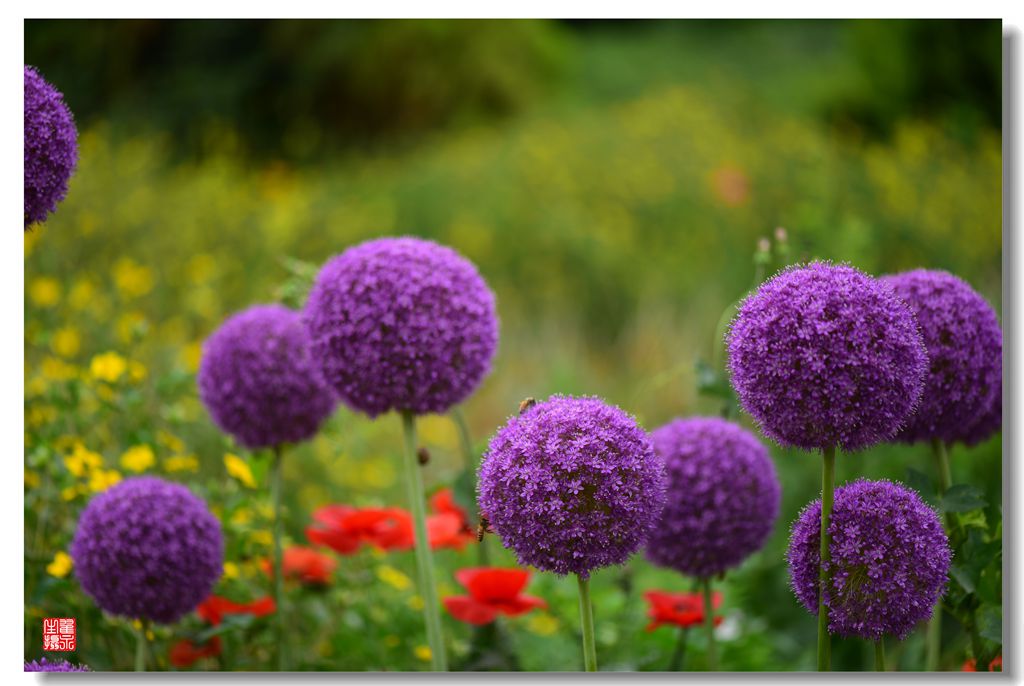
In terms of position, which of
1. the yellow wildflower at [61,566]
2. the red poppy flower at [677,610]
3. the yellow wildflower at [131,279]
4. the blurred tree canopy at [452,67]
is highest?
the blurred tree canopy at [452,67]

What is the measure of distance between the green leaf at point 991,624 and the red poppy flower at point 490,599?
0.65 meters

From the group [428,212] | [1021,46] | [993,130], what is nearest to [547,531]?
[1021,46]

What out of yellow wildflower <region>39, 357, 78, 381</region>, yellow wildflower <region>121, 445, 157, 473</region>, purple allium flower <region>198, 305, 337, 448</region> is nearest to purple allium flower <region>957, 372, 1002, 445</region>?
purple allium flower <region>198, 305, 337, 448</region>

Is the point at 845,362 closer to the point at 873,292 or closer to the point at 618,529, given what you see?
the point at 873,292

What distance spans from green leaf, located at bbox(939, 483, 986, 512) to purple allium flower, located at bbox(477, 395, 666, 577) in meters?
0.37

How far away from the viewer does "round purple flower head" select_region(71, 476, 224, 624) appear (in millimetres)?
1424

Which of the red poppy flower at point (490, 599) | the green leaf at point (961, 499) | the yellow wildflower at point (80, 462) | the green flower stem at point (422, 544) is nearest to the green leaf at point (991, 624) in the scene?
the green leaf at point (961, 499)

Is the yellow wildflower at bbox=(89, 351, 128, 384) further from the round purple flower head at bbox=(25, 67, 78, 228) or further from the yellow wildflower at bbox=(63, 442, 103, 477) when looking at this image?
the round purple flower head at bbox=(25, 67, 78, 228)

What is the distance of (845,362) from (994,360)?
424 mm

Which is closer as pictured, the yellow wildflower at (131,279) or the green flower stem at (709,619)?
the green flower stem at (709,619)

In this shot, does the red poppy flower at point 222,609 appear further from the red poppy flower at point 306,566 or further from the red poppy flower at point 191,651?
the red poppy flower at point 306,566

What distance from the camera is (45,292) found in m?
2.65

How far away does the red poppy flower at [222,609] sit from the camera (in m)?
1.66

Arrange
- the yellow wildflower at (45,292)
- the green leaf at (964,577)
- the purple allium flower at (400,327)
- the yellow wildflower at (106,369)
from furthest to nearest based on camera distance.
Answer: the yellow wildflower at (45,292) → the yellow wildflower at (106,369) → the purple allium flower at (400,327) → the green leaf at (964,577)
